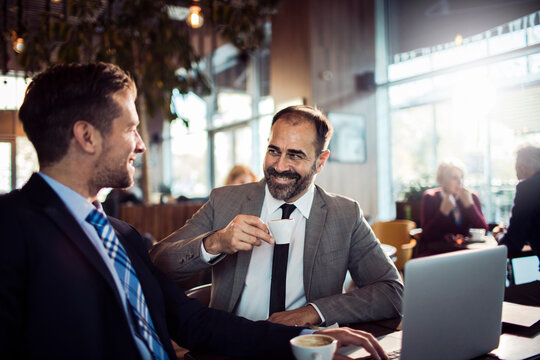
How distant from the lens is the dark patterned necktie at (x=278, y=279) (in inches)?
66.2

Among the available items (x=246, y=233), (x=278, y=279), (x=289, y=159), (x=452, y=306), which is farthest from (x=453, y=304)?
(x=289, y=159)

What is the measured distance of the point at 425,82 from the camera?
262 inches

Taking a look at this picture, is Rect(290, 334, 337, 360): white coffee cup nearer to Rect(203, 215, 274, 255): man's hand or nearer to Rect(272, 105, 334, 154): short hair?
Rect(203, 215, 274, 255): man's hand

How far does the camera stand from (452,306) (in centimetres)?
101

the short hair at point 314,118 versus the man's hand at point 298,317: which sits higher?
the short hair at point 314,118

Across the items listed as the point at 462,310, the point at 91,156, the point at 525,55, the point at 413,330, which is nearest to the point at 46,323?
the point at 91,156

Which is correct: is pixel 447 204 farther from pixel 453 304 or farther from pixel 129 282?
pixel 129 282

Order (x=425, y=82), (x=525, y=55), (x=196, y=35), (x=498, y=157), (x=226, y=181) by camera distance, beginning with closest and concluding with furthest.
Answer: (x=226, y=181)
(x=525, y=55)
(x=498, y=157)
(x=425, y=82)
(x=196, y=35)

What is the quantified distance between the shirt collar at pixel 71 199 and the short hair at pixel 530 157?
11.6 feet

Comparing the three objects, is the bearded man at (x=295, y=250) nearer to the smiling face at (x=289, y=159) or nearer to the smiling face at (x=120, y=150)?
the smiling face at (x=289, y=159)

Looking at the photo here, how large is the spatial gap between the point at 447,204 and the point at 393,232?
2.74 ft

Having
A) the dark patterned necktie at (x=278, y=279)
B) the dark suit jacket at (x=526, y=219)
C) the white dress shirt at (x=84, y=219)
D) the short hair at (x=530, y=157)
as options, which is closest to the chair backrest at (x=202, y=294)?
the dark patterned necktie at (x=278, y=279)

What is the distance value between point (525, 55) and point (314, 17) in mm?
2934

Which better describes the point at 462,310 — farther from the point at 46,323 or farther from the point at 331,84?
the point at 331,84
